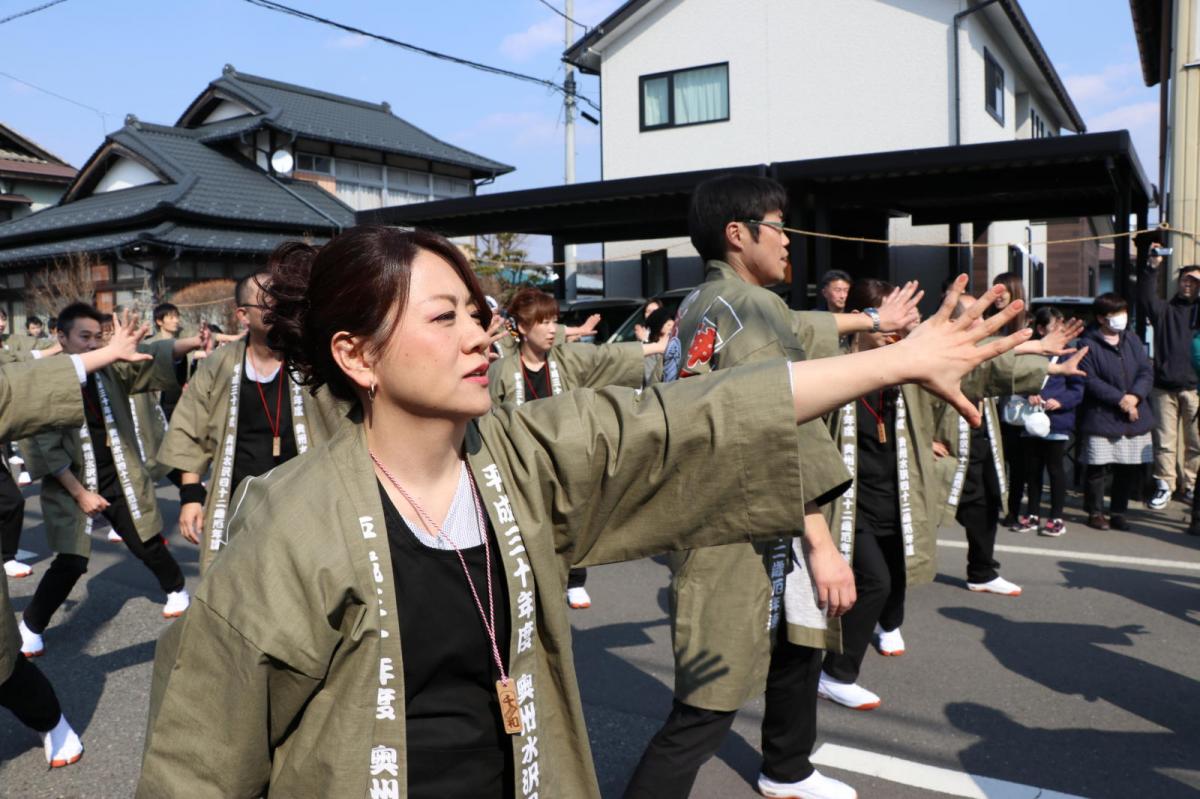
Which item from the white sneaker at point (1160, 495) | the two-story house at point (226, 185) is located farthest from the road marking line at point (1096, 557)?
the two-story house at point (226, 185)

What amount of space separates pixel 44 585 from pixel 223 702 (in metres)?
4.58

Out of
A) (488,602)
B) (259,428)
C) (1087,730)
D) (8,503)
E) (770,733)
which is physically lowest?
(1087,730)

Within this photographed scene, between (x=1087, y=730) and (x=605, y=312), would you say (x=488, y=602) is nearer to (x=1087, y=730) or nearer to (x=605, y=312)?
(x=1087, y=730)

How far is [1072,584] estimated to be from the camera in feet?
19.9

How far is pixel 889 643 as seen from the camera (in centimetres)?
487

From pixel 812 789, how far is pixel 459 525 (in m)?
2.22

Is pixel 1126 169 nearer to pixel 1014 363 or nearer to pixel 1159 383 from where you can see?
pixel 1159 383

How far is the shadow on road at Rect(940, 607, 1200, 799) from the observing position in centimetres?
354

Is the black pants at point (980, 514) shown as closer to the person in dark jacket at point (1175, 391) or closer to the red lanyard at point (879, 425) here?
the red lanyard at point (879, 425)

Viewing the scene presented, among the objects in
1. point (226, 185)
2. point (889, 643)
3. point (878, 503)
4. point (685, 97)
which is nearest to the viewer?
point (878, 503)

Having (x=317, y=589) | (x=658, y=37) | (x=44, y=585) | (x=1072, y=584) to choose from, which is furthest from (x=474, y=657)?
(x=658, y=37)

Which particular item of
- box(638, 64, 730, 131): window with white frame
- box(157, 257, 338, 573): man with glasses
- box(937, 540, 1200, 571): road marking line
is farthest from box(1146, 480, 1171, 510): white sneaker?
box(638, 64, 730, 131): window with white frame

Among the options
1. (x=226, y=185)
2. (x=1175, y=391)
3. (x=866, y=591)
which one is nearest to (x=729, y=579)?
(x=866, y=591)

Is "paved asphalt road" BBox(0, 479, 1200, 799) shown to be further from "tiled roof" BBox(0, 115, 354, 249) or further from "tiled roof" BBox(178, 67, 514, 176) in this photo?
"tiled roof" BBox(178, 67, 514, 176)
